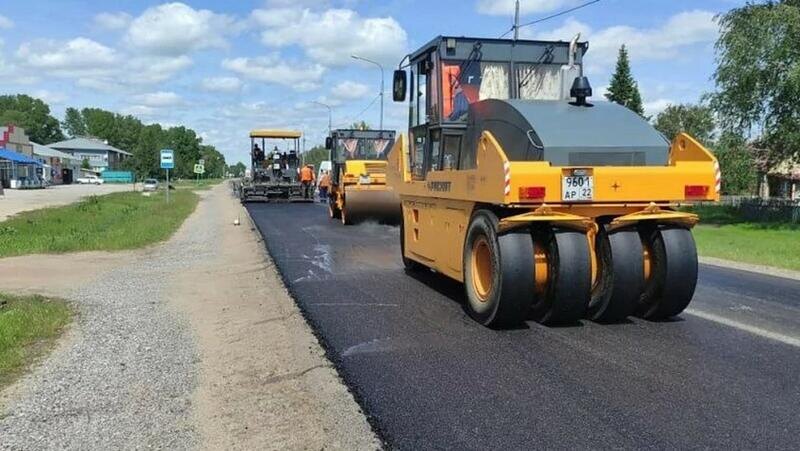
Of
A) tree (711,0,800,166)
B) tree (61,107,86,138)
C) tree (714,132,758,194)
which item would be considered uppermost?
tree (61,107,86,138)

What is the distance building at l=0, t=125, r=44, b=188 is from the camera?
67.9 metres

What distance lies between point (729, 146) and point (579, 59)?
21.8 metres

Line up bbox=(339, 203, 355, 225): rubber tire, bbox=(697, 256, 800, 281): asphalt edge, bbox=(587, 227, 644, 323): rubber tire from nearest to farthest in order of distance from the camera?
bbox=(587, 227, 644, 323): rubber tire < bbox=(697, 256, 800, 281): asphalt edge < bbox=(339, 203, 355, 225): rubber tire

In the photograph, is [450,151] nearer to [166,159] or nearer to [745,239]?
[745,239]

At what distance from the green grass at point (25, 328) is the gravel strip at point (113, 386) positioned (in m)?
0.15

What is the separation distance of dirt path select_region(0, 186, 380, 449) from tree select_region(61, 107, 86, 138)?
Result: 605ft

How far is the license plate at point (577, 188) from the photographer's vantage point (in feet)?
21.7

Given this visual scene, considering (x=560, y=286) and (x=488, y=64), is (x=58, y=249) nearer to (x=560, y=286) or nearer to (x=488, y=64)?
(x=488, y=64)

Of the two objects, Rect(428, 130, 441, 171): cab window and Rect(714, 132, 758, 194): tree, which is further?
Rect(714, 132, 758, 194): tree

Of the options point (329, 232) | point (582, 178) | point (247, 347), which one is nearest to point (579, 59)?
point (582, 178)

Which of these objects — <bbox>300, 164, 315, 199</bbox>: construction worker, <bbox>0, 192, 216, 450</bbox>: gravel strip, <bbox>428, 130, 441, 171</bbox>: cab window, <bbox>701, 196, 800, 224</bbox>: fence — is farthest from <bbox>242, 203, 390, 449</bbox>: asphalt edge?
<bbox>701, 196, 800, 224</bbox>: fence

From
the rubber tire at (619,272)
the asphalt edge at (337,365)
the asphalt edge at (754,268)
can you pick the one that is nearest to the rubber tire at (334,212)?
the asphalt edge at (337,365)

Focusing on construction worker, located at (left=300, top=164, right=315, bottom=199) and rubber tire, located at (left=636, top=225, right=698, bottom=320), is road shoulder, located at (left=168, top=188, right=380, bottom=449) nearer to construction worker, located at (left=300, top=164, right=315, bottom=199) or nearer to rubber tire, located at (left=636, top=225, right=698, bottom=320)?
rubber tire, located at (left=636, top=225, right=698, bottom=320)

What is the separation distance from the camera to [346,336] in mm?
6758
